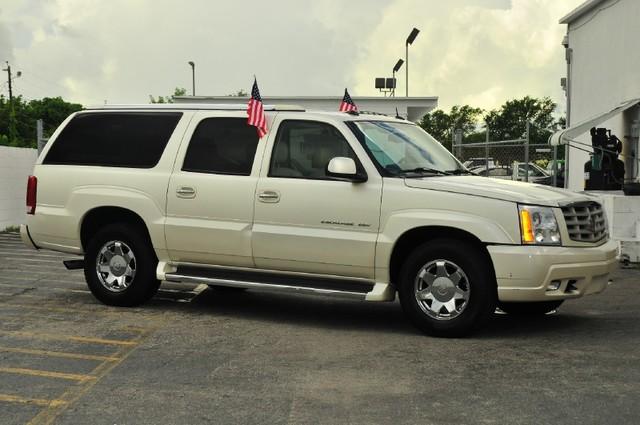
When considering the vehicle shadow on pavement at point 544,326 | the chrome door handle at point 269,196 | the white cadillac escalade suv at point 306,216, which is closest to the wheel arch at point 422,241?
the white cadillac escalade suv at point 306,216

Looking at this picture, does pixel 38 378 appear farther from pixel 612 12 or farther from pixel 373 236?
pixel 612 12

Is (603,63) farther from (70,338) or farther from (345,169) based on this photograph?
(70,338)

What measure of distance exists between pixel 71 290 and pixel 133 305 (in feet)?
5.05

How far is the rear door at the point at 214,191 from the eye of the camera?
28.1 feet

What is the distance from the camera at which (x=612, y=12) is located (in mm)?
23297

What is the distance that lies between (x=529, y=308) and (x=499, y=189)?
1770mm

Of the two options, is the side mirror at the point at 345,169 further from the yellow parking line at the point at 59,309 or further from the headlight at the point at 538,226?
the yellow parking line at the point at 59,309

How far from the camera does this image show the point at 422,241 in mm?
7996

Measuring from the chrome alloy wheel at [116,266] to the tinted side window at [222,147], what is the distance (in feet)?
3.63

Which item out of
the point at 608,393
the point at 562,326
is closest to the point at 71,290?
the point at 562,326

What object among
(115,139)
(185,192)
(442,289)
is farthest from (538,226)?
(115,139)

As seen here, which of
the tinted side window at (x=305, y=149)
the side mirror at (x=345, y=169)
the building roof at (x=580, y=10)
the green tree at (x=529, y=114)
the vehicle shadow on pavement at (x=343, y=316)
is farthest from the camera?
the green tree at (x=529, y=114)

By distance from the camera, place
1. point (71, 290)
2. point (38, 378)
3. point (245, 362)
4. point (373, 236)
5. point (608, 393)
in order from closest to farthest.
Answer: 1. point (608, 393)
2. point (38, 378)
3. point (245, 362)
4. point (373, 236)
5. point (71, 290)

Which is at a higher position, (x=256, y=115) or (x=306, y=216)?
(x=256, y=115)
